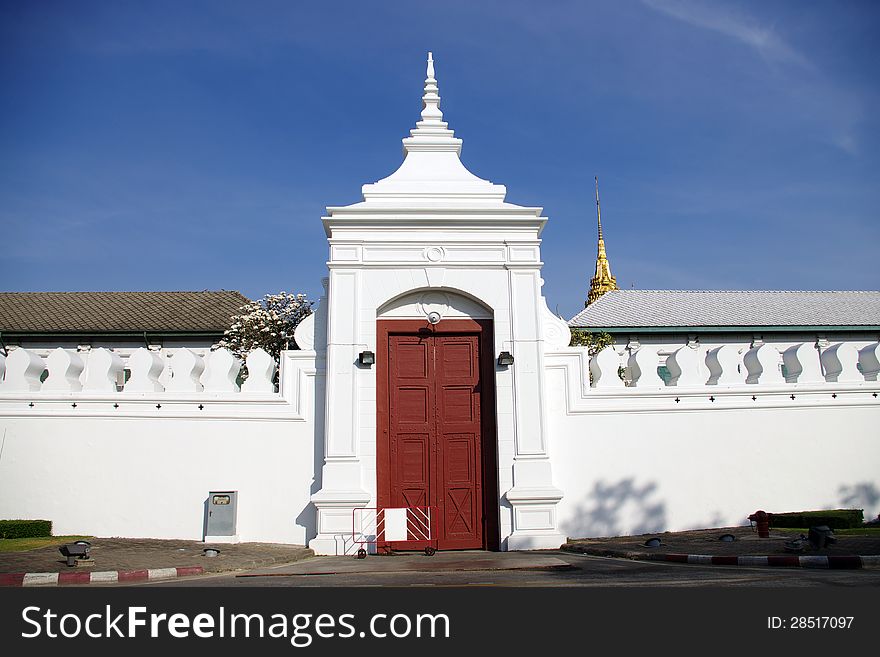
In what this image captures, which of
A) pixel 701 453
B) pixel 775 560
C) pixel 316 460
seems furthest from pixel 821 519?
pixel 316 460

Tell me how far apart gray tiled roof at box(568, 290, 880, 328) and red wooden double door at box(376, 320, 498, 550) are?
20035 mm

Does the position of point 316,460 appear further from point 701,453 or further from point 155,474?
point 701,453

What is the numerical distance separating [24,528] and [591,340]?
2167 cm

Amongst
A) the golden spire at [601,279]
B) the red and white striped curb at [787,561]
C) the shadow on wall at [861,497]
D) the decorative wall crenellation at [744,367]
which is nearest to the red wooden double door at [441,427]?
the decorative wall crenellation at [744,367]

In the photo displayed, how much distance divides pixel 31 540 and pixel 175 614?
7.99 m

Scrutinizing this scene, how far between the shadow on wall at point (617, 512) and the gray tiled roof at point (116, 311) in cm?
2138

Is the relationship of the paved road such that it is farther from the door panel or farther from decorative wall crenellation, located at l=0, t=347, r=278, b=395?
decorative wall crenellation, located at l=0, t=347, r=278, b=395

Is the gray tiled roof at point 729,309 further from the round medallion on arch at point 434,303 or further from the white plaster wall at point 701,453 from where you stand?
the round medallion on arch at point 434,303

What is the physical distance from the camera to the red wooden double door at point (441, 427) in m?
13.1

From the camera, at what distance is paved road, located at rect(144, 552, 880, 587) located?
755 cm

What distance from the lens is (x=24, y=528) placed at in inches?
499

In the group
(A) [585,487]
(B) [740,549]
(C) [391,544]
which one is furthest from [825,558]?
(C) [391,544]

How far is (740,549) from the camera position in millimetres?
10742

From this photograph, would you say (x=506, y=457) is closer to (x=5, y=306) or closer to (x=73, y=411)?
(x=73, y=411)
